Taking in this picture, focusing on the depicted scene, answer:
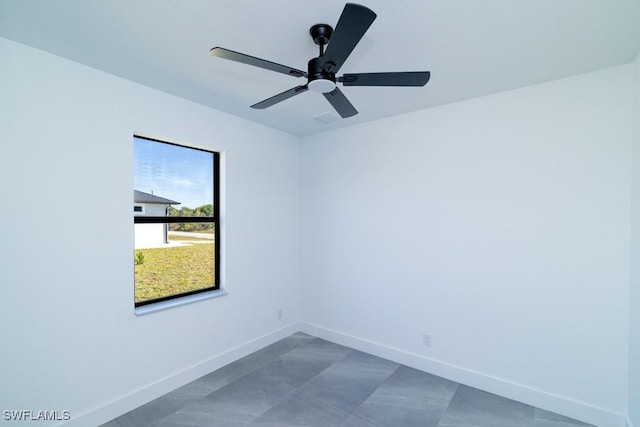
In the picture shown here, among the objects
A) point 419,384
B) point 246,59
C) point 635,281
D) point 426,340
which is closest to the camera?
point 246,59

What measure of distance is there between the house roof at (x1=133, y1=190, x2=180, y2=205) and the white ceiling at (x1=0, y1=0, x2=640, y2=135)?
958 mm

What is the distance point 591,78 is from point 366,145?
78.1 inches

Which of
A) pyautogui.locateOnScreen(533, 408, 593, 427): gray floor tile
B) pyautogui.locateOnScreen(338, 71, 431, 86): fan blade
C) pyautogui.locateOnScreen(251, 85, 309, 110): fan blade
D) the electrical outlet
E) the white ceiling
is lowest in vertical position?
pyautogui.locateOnScreen(533, 408, 593, 427): gray floor tile

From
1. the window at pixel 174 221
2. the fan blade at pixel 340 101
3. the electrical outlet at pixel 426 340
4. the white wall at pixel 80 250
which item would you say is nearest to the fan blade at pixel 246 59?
the fan blade at pixel 340 101

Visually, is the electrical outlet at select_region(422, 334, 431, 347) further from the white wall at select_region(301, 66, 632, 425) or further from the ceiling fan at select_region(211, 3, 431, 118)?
the ceiling fan at select_region(211, 3, 431, 118)

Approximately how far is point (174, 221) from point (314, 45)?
209 centimetres

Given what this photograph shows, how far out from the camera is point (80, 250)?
218cm

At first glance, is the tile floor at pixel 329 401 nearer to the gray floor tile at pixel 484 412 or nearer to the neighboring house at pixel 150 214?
the gray floor tile at pixel 484 412

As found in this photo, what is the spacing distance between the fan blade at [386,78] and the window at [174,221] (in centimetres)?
203

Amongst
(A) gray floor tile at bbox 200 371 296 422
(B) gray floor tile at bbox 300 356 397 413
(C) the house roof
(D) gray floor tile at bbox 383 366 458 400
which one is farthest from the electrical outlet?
(C) the house roof

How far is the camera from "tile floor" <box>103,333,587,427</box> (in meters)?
2.27

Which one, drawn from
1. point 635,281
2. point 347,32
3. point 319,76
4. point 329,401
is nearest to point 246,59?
point 319,76

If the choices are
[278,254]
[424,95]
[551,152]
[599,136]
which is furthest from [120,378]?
[599,136]

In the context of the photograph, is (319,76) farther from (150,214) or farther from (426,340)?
(426,340)
